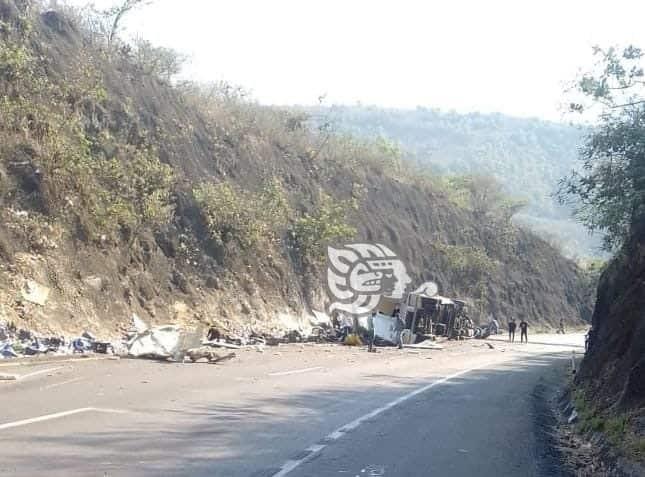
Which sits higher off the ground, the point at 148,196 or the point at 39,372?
the point at 148,196

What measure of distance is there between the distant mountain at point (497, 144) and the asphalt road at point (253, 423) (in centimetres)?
11432

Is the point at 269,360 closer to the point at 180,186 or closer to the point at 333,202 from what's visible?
the point at 180,186

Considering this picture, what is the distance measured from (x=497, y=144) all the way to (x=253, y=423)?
164 m

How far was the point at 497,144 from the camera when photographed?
168 metres

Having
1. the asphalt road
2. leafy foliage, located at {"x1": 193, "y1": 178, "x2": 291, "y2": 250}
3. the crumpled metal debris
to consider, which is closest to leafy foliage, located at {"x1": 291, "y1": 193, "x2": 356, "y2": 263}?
leafy foliage, located at {"x1": 193, "y1": 178, "x2": 291, "y2": 250}

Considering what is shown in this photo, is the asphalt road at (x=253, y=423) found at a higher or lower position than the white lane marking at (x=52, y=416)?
lower

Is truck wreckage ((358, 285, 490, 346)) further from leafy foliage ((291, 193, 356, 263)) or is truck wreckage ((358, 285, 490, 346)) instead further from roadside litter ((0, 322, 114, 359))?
roadside litter ((0, 322, 114, 359))

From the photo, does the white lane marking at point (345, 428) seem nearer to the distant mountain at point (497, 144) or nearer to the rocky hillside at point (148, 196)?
the rocky hillside at point (148, 196)

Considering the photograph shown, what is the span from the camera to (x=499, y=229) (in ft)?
229

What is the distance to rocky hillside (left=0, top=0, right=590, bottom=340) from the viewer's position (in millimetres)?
23250

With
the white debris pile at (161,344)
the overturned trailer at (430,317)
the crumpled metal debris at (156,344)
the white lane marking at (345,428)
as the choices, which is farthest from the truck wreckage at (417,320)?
the white lane marking at (345,428)

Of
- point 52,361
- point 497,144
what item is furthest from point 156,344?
point 497,144

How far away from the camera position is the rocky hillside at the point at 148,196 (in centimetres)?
2325

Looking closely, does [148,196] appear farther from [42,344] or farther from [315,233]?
[315,233]
